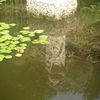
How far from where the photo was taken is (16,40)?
455 centimetres

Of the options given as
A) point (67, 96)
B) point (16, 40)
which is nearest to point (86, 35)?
point (16, 40)

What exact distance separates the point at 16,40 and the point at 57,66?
86cm

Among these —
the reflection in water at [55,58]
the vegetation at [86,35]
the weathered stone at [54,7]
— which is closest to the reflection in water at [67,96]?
the reflection in water at [55,58]

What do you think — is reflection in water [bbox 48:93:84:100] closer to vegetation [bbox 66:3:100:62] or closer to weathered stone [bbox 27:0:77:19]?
vegetation [bbox 66:3:100:62]

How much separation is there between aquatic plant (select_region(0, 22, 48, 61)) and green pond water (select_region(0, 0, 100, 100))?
97 millimetres

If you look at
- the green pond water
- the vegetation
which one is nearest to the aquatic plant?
the green pond water

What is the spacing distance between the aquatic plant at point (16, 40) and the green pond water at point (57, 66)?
3.8 inches

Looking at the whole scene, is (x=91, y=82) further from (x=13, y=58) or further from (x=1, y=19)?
(x=1, y=19)

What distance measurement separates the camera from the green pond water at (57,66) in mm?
3521

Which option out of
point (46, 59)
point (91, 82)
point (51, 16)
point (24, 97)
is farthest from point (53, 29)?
point (24, 97)

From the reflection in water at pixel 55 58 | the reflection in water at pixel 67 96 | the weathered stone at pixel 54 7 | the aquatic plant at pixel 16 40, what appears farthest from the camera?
the weathered stone at pixel 54 7

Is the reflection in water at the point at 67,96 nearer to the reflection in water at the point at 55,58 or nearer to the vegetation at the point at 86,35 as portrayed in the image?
the reflection in water at the point at 55,58

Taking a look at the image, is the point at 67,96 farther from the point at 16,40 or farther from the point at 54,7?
the point at 54,7

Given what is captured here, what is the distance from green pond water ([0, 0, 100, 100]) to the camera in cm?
352
